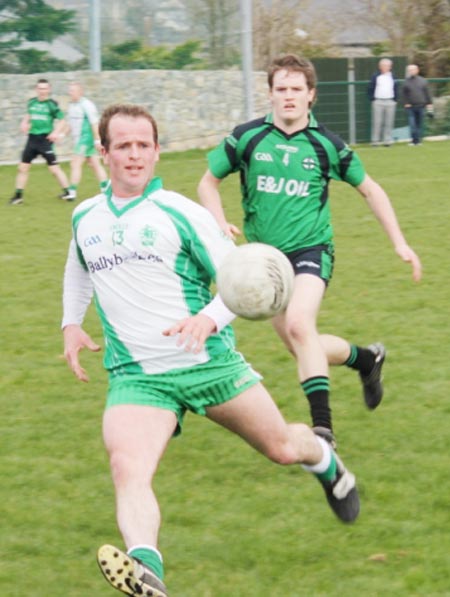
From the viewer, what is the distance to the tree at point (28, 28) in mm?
26828

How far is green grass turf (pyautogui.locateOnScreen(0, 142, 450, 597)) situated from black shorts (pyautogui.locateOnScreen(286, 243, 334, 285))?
0.95 meters

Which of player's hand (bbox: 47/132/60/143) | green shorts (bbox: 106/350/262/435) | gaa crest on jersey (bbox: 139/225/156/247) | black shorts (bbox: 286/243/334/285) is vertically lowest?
player's hand (bbox: 47/132/60/143)

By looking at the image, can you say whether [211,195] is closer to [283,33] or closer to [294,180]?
[294,180]

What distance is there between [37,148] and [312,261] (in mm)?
13244

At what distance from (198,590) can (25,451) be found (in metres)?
2.22

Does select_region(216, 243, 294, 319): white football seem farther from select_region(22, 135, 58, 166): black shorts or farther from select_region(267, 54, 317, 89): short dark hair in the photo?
select_region(22, 135, 58, 166): black shorts

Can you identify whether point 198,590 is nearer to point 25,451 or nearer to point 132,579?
point 132,579

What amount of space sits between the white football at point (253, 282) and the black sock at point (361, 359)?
102 inches

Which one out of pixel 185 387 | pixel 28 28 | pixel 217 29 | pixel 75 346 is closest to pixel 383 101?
pixel 217 29

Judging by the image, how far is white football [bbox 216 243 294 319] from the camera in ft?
14.5

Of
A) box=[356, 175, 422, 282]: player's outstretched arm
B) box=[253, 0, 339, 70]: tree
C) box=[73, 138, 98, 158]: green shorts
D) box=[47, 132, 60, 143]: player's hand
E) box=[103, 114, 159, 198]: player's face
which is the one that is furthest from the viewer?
box=[253, 0, 339, 70]: tree

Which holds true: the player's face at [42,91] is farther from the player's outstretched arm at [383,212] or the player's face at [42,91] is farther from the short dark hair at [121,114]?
the short dark hair at [121,114]

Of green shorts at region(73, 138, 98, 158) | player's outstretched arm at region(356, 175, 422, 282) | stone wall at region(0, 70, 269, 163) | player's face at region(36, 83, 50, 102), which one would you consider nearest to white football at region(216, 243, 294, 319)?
player's outstretched arm at region(356, 175, 422, 282)

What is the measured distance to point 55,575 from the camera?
499cm
